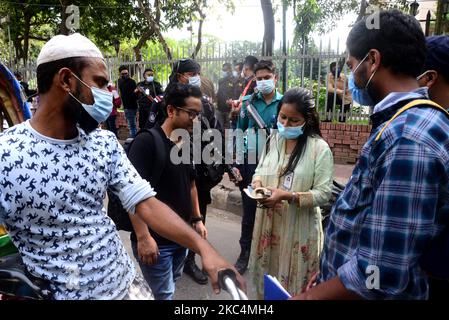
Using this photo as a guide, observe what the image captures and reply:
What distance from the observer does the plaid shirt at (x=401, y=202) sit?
3.44 ft

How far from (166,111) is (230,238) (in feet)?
7.30

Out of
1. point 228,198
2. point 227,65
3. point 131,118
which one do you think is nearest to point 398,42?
point 228,198

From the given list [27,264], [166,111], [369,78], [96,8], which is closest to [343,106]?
[166,111]

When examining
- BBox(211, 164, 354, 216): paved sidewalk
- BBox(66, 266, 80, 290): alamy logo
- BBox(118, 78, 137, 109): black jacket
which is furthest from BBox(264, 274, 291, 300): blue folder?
BBox(118, 78, 137, 109): black jacket

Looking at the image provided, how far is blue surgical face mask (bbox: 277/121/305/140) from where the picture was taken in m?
2.44

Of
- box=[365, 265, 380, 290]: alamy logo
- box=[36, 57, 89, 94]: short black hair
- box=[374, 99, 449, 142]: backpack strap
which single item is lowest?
box=[365, 265, 380, 290]: alamy logo

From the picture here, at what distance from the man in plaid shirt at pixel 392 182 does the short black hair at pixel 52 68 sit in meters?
0.94

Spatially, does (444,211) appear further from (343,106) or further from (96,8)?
(96,8)

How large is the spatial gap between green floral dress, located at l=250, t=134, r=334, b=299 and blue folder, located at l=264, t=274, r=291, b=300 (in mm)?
1024

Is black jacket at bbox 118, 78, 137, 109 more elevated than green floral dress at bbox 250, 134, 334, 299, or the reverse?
black jacket at bbox 118, 78, 137, 109

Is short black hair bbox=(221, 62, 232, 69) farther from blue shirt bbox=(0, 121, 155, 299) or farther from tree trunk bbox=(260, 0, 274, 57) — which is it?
blue shirt bbox=(0, 121, 155, 299)

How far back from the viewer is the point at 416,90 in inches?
47.9

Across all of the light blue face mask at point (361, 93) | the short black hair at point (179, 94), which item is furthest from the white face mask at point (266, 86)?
the light blue face mask at point (361, 93)

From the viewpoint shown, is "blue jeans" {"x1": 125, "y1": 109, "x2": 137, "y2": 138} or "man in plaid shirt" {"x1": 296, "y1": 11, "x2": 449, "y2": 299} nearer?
"man in plaid shirt" {"x1": 296, "y1": 11, "x2": 449, "y2": 299}
